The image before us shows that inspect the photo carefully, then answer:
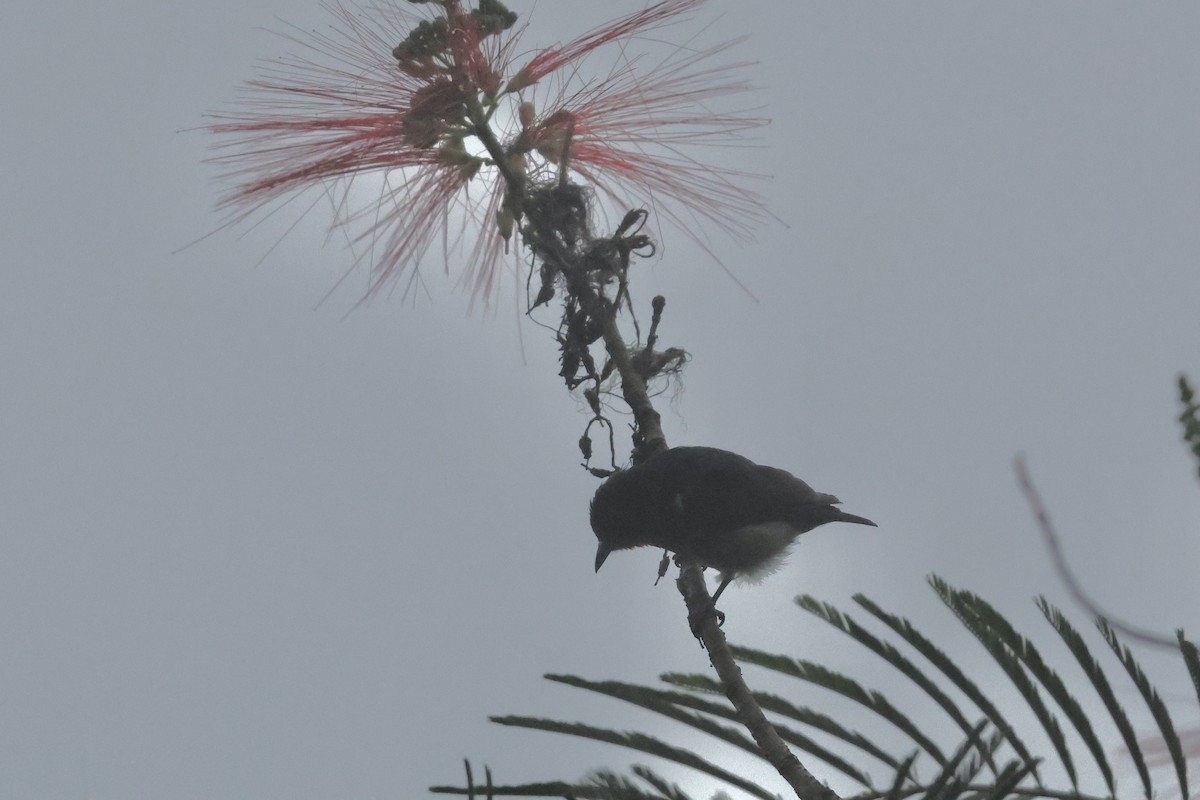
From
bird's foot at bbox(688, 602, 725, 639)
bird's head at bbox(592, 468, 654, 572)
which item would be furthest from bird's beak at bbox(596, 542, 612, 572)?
bird's foot at bbox(688, 602, 725, 639)

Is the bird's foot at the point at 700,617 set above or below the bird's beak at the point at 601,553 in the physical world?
below

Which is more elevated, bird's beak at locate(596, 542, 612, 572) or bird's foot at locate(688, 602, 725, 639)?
bird's beak at locate(596, 542, 612, 572)

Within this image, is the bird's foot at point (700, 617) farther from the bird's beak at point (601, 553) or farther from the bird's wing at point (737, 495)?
the bird's beak at point (601, 553)

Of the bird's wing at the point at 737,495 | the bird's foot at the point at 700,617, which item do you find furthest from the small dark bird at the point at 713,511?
the bird's foot at the point at 700,617

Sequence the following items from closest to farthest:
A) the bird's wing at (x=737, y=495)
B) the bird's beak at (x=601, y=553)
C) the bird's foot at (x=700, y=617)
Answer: the bird's foot at (x=700, y=617)
the bird's wing at (x=737, y=495)
the bird's beak at (x=601, y=553)

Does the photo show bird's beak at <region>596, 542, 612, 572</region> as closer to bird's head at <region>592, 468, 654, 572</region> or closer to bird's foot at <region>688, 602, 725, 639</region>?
bird's head at <region>592, 468, 654, 572</region>

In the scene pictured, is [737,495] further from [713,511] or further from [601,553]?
[601,553]

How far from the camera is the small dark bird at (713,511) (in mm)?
5262

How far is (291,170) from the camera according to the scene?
4953 mm

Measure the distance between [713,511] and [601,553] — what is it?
2.14 ft

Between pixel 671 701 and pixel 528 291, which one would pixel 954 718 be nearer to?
pixel 671 701

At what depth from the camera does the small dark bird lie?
5.26m

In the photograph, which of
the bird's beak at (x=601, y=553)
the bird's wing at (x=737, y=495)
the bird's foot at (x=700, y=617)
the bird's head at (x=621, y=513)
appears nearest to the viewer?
the bird's foot at (x=700, y=617)

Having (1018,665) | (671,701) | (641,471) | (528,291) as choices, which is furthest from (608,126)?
(1018,665)
